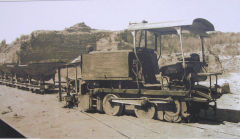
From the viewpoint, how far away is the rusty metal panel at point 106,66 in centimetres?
908

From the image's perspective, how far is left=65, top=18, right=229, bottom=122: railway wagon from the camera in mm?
7992

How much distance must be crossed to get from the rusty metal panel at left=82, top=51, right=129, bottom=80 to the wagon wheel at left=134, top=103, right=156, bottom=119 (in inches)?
51.1

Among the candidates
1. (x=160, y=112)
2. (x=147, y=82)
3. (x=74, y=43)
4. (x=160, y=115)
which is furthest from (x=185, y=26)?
(x=74, y=43)

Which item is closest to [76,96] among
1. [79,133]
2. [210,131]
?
[79,133]

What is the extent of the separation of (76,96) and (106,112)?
7.58ft

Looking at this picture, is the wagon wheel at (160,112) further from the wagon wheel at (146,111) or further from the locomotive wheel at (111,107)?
the locomotive wheel at (111,107)

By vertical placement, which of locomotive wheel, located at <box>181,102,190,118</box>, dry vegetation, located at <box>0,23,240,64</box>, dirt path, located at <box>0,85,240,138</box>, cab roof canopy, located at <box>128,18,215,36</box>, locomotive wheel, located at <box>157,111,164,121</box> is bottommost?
dirt path, located at <box>0,85,240,138</box>

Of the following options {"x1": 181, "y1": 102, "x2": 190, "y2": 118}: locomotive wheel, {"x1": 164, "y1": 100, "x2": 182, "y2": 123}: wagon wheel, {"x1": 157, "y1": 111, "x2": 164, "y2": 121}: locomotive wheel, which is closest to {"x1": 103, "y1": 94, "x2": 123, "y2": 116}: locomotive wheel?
{"x1": 157, "y1": 111, "x2": 164, "y2": 121}: locomotive wheel

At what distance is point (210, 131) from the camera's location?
6801 millimetres

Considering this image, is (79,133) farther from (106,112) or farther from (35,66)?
(35,66)

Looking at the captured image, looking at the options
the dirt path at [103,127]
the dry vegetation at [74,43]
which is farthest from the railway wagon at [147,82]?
the dry vegetation at [74,43]

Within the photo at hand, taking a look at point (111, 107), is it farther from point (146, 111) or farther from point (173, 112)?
point (173, 112)

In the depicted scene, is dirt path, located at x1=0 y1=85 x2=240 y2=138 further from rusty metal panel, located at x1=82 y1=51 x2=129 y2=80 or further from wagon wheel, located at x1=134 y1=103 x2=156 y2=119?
rusty metal panel, located at x1=82 y1=51 x2=129 y2=80

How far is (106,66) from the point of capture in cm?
941
